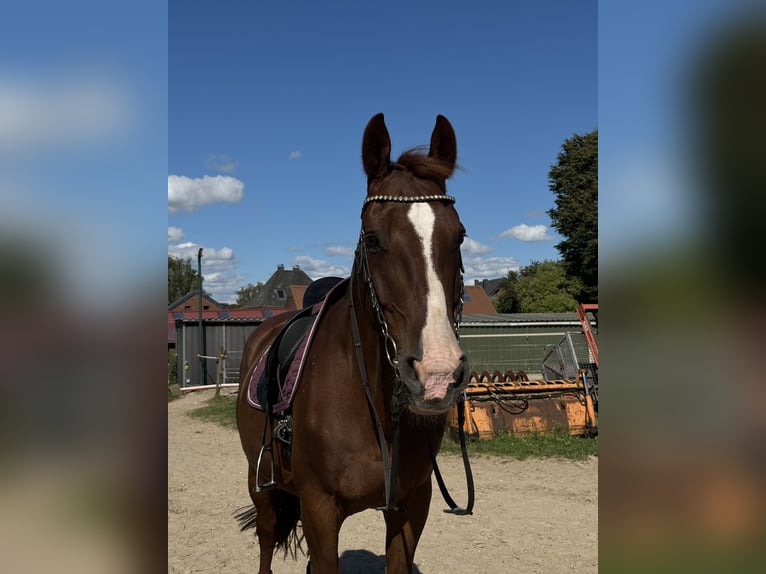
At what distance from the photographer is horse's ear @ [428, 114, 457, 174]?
8.11 ft

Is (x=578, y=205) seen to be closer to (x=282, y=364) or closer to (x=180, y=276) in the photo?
(x=282, y=364)

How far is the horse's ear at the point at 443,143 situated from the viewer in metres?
2.47

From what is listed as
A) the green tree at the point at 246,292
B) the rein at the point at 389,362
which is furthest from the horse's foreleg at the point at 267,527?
the green tree at the point at 246,292

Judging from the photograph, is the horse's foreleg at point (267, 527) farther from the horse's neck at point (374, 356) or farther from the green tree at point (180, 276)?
the green tree at point (180, 276)

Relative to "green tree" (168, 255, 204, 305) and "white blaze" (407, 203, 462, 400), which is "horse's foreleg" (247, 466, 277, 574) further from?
"green tree" (168, 255, 204, 305)

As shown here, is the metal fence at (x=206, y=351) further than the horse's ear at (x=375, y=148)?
Yes

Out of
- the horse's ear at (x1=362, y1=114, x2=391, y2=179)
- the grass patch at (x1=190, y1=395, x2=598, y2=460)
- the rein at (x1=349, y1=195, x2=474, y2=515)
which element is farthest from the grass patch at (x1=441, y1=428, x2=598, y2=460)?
the horse's ear at (x1=362, y1=114, x2=391, y2=179)

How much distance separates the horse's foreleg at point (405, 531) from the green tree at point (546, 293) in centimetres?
3850

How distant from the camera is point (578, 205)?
25.3 metres

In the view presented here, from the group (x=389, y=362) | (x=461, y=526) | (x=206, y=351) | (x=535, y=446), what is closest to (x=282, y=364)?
(x=389, y=362)

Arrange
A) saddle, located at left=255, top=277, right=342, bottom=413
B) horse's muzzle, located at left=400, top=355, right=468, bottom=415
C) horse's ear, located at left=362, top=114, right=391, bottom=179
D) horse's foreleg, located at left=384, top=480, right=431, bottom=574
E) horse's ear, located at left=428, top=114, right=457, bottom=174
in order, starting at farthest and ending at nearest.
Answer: saddle, located at left=255, top=277, right=342, bottom=413 < horse's foreleg, located at left=384, top=480, right=431, bottom=574 < horse's ear, located at left=428, top=114, right=457, bottom=174 < horse's ear, located at left=362, top=114, right=391, bottom=179 < horse's muzzle, located at left=400, top=355, right=468, bottom=415

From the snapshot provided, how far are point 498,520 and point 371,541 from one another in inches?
57.6

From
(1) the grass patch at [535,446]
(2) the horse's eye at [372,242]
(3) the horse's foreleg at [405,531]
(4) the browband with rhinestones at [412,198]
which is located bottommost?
(1) the grass patch at [535,446]
